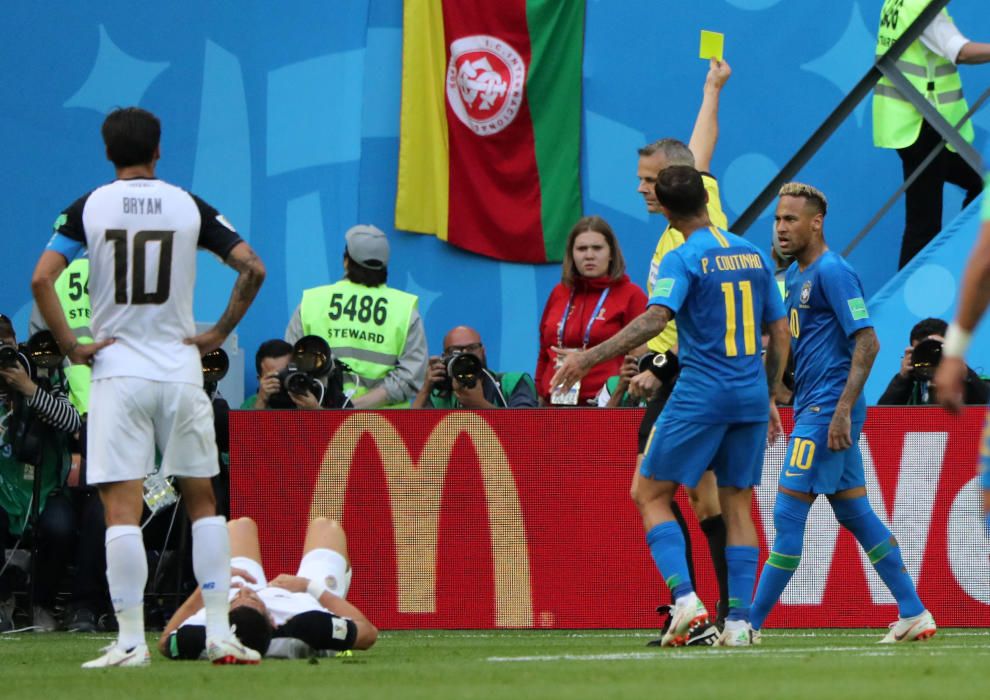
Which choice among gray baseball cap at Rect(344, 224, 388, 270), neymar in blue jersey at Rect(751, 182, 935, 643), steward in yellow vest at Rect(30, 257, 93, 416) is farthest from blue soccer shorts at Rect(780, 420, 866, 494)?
steward in yellow vest at Rect(30, 257, 93, 416)

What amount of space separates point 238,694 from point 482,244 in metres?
8.27

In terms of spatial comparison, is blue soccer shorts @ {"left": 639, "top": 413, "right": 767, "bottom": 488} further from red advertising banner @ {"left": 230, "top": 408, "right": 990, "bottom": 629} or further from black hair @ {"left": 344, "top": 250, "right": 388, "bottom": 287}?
black hair @ {"left": 344, "top": 250, "right": 388, "bottom": 287}

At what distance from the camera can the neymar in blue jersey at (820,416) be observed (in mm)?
8156

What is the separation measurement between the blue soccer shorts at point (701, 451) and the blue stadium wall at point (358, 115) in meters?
5.61

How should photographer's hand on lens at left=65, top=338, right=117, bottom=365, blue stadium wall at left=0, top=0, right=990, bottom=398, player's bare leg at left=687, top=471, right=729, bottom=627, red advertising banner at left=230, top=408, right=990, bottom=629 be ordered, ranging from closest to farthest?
photographer's hand on lens at left=65, top=338, right=117, bottom=365 < player's bare leg at left=687, top=471, right=729, bottom=627 < red advertising banner at left=230, top=408, right=990, bottom=629 < blue stadium wall at left=0, top=0, right=990, bottom=398

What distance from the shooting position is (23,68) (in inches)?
524

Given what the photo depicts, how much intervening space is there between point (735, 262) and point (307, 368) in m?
3.24

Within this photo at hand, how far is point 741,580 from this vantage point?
7902 millimetres

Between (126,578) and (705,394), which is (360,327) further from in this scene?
(126,578)

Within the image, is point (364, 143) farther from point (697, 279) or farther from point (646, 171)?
point (697, 279)

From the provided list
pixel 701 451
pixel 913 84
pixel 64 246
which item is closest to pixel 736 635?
pixel 701 451

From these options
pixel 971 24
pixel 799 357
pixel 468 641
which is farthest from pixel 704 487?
pixel 971 24

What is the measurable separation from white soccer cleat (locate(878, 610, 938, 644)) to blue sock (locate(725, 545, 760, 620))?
29.1 inches

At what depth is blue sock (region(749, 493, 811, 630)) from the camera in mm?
8211
